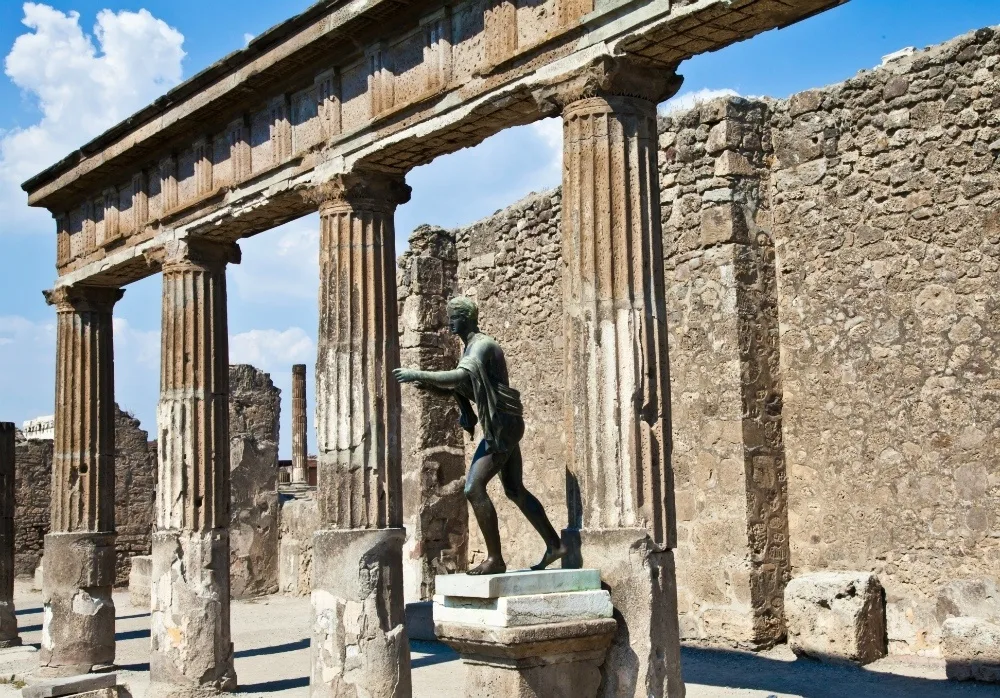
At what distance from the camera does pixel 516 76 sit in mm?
6891

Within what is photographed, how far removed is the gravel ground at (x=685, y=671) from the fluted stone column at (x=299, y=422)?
1611 centimetres

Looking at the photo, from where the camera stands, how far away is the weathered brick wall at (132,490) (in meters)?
20.7

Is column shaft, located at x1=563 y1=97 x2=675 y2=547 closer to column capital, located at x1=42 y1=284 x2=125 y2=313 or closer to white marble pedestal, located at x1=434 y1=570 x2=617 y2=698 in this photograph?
white marble pedestal, located at x1=434 y1=570 x2=617 y2=698

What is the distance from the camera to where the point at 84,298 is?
12.0 meters

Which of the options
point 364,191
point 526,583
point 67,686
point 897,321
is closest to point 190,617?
point 67,686

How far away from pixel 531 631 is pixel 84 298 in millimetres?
8065

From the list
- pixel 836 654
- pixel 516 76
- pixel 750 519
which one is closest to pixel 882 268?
pixel 750 519

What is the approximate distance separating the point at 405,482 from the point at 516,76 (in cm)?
747

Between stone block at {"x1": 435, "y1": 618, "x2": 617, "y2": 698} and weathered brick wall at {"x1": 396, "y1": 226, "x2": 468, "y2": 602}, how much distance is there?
739cm

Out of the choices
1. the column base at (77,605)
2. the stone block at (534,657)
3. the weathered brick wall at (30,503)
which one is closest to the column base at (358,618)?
the stone block at (534,657)

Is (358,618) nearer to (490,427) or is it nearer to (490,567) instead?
(490,567)

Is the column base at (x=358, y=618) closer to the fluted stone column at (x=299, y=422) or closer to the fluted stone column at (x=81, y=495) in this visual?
the fluted stone column at (x=81, y=495)

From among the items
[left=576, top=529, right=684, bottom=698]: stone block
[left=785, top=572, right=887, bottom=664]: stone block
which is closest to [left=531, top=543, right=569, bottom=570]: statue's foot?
[left=576, top=529, right=684, bottom=698]: stone block

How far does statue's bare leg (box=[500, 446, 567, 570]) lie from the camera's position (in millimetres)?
6156
